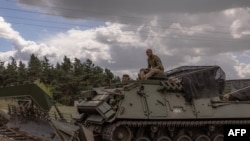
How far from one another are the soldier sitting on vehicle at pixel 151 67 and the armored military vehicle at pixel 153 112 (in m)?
0.23

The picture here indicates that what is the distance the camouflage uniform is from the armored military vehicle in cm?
22

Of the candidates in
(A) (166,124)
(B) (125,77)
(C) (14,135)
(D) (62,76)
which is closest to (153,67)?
(B) (125,77)

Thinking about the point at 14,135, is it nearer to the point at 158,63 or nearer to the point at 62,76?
the point at 158,63

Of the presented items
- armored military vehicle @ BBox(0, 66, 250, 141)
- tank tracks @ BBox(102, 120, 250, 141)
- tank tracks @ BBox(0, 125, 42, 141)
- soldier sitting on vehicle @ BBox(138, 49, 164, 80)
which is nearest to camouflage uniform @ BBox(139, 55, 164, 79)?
soldier sitting on vehicle @ BBox(138, 49, 164, 80)

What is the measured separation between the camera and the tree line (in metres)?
48.9

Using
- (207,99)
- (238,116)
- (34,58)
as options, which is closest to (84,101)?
(207,99)

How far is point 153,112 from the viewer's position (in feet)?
38.9

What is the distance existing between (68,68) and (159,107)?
41.7 meters

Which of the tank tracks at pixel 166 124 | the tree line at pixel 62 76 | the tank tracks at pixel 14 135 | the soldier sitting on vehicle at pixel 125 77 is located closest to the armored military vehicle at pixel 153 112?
the tank tracks at pixel 166 124

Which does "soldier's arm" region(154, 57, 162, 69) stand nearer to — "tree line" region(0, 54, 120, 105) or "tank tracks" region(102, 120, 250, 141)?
"tank tracks" region(102, 120, 250, 141)

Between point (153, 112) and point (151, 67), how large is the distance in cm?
226

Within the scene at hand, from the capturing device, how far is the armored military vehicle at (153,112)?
37.4 ft

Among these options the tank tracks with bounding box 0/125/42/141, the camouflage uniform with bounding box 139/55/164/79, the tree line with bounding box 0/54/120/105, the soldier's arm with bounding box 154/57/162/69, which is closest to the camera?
the tank tracks with bounding box 0/125/42/141

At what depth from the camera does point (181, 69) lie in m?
14.8
